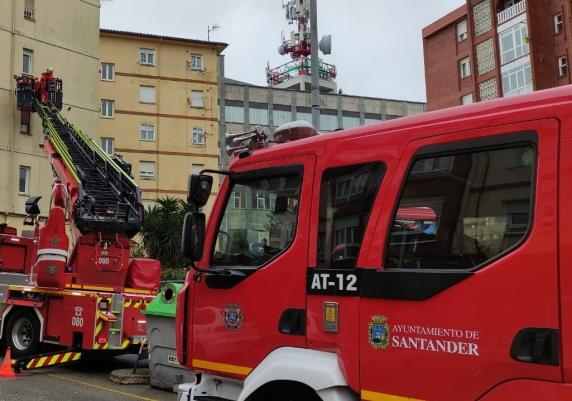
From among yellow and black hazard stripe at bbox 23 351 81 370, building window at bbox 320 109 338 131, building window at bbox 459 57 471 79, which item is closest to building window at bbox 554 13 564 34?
building window at bbox 459 57 471 79

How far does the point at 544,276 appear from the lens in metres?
2.86

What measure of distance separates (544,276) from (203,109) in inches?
1824

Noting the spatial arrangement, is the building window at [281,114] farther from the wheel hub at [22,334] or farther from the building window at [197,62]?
the wheel hub at [22,334]

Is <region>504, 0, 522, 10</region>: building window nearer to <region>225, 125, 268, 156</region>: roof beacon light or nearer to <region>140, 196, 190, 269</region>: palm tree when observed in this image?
<region>140, 196, 190, 269</region>: palm tree

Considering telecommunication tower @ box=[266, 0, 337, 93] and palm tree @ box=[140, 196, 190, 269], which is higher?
telecommunication tower @ box=[266, 0, 337, 93]

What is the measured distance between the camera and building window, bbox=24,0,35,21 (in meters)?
33.0

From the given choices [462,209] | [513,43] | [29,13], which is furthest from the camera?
[513,43]

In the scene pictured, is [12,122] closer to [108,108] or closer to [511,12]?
[108,108]

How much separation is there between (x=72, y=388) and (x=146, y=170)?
38.4 m

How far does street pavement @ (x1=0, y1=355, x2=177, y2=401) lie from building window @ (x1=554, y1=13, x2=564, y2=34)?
36754mm

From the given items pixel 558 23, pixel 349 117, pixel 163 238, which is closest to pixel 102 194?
pixel 163 238

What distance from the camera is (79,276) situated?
1080cm

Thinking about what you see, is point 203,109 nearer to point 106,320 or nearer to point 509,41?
point 509,41

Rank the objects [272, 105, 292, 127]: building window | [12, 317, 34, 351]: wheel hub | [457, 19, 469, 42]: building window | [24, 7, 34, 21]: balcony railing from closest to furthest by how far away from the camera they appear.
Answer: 1. [12, 317, 34, 351]: wheel hub
2. [24, 7, 34, 21]: balcony railing
3. [457, 19, 469, 42]: building window
4. [272, 105, 292, 127]: building window
